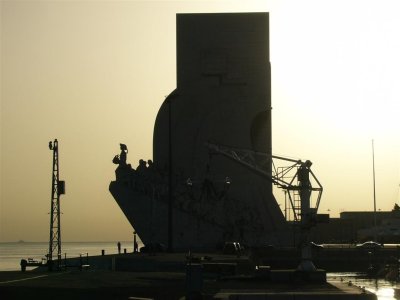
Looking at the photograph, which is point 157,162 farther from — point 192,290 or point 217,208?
point 192,290

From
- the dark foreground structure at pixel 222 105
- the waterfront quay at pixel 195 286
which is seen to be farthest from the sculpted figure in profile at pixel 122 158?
the waterfront quay at pixel 195 286

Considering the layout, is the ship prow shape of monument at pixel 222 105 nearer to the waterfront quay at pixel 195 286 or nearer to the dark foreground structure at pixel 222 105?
the dark foreground structure at pixel 222 105

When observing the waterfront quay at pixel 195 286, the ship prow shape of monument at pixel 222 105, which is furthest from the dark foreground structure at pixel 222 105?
the waterfront quay at pixel 195 286

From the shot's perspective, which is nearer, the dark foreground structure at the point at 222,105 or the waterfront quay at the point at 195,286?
the waterfront quay at the point at 195,286

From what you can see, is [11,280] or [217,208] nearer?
[11,280]

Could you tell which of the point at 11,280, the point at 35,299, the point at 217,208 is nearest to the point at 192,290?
the point at 35,299

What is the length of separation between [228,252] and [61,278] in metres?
27.7

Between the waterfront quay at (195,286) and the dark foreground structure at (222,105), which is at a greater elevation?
the dark foreground structure at (222,105)

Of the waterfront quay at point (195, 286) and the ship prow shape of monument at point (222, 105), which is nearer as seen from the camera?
the waterfront quay at point (195, 286)

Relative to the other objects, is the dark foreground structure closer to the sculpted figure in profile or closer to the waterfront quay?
the sculpted figure in profile

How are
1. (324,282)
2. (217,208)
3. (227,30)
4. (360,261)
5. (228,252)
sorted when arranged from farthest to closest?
(227,30) < (217,208) < (228,252) < (360,261) < (324,282)

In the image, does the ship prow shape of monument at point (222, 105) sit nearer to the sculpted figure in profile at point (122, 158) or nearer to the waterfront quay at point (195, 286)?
the sculpted figure in profile at point (122, 158)

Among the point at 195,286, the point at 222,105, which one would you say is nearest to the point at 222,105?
the point at 222,105

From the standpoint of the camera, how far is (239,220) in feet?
310
